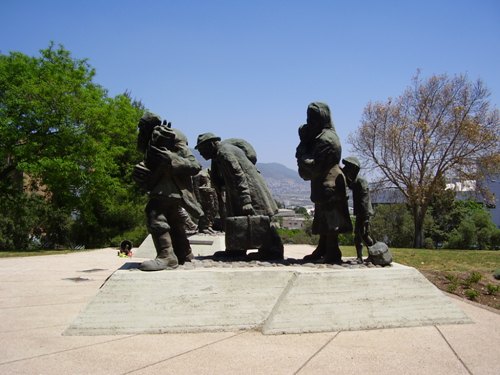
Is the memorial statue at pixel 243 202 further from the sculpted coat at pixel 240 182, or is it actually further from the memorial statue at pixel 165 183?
the memorial statue at pixel 165 183

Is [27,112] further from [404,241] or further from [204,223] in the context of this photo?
[404,241]

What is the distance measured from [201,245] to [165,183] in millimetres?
6515

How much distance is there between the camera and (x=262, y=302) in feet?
17.3

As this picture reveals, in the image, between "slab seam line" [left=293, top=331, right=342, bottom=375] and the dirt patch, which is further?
the dirt patch

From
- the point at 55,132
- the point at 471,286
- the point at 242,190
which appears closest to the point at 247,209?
the point at 242,190

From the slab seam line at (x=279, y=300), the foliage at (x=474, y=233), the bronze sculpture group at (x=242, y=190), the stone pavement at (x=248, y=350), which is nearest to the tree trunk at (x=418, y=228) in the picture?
the foliage at (x=474, y=233)

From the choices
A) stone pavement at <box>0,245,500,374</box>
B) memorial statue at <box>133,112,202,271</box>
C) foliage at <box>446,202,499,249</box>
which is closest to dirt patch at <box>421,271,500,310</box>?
stone pavement at <box>0,245,500,374</box>

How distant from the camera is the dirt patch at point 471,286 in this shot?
7402 mm

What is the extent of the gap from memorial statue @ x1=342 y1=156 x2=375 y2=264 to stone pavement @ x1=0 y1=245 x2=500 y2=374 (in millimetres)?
1574

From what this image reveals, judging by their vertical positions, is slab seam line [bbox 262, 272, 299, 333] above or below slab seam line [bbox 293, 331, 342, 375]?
above

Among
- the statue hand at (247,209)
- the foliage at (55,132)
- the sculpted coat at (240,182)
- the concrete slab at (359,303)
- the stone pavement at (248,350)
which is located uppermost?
the foliage at (55,132)

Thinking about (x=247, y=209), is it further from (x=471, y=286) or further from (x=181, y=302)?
(x=471, y=286)

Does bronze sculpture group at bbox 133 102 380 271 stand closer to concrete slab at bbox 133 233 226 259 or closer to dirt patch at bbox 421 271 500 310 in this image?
dirt patch at bbox 421 271 500 310

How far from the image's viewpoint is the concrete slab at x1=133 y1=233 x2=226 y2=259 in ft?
38.7
